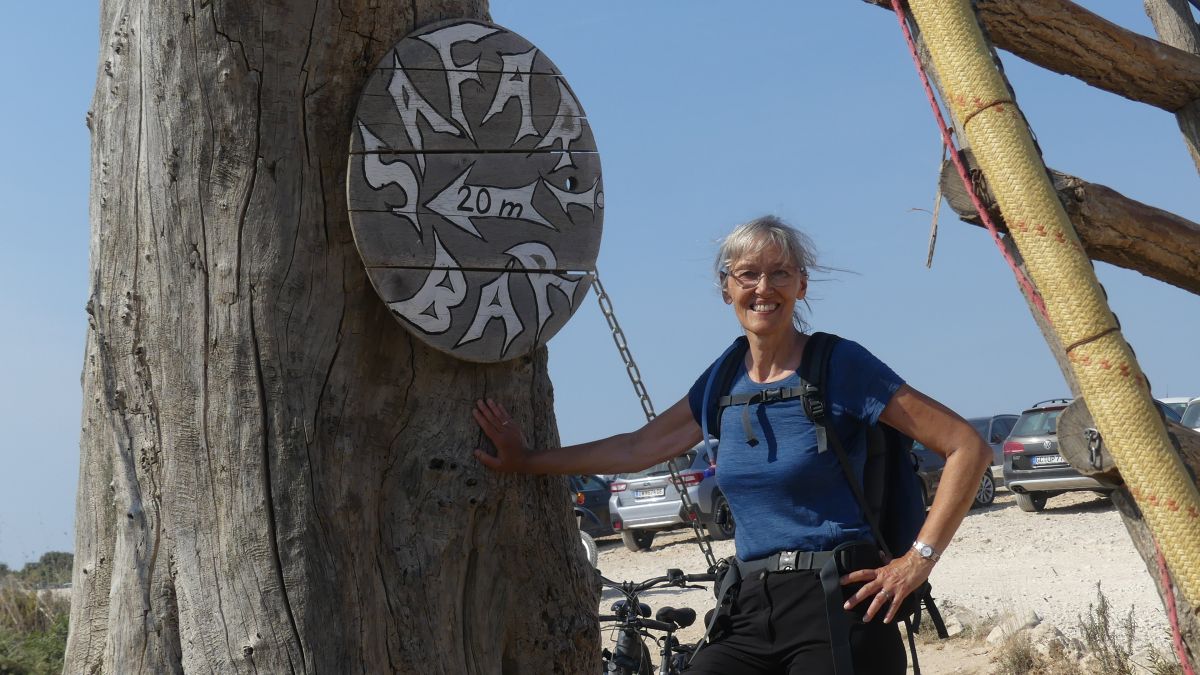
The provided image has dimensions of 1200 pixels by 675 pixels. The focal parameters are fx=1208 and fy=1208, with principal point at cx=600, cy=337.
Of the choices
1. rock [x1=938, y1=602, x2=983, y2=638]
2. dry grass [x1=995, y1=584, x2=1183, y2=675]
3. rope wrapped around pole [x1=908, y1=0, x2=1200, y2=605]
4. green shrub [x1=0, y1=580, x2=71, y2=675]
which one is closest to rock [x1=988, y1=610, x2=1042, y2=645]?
dry grass [x1=995, y1=584, x2=1183, y2=675]

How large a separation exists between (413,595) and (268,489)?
18.7 inches

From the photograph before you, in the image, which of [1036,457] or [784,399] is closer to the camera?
[784,399]

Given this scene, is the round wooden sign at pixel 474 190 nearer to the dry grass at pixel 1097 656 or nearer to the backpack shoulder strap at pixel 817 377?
the backpack shoulder strap at pixel 817 377

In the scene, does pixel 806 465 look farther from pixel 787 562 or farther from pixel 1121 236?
pixel 1121 236

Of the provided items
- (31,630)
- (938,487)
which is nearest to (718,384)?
(938,487)

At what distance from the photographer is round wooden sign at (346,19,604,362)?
318 cm

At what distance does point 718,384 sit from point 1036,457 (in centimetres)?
1549

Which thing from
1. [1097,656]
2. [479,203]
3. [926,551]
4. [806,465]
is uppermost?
[479,203]

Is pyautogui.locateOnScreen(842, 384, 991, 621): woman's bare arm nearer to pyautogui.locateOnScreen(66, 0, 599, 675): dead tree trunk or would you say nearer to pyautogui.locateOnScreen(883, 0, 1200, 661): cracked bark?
pyautogui.locateOnScreen(883, 0, 1200, 661): cracked bark

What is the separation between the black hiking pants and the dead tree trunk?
64 cm

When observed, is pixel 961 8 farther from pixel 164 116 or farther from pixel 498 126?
pixel 164 116

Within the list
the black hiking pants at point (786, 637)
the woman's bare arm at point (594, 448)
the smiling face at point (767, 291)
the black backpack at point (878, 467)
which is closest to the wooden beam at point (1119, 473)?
the black backpack at point (878, 467)

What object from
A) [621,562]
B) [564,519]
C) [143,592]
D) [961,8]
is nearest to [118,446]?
[143,592]

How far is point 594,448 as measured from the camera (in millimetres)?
3582
